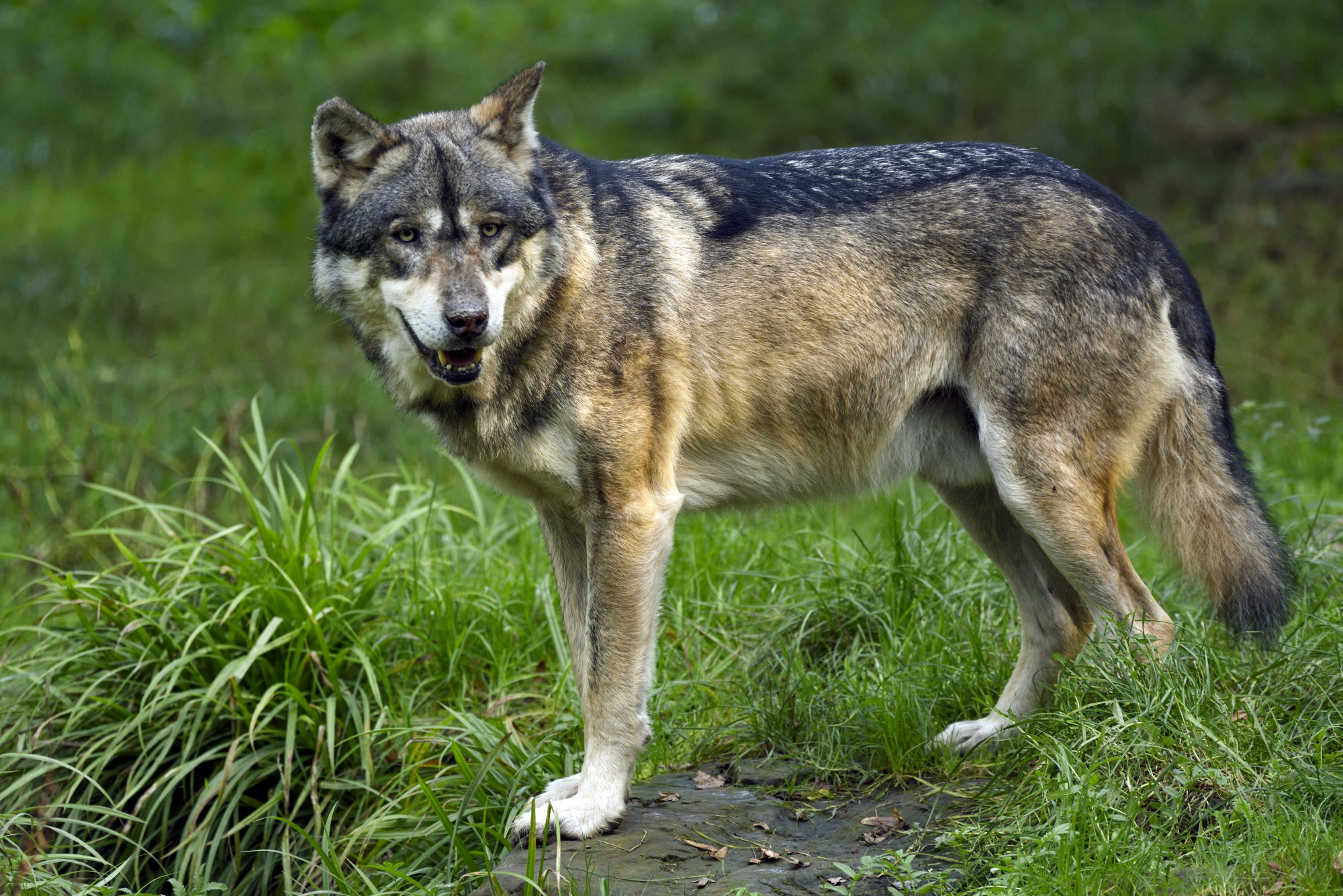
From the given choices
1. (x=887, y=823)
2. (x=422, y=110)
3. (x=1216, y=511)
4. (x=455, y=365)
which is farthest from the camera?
(x=422, y=110)

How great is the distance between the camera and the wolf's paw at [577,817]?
3738mm

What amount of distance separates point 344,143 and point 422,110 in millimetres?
9205

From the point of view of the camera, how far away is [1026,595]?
4.49 m

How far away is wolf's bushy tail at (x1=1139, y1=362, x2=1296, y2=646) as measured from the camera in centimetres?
400

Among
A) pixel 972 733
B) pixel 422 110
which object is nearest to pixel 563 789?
pixel 972 733

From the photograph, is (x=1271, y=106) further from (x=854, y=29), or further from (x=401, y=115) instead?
(x=401, y=115)

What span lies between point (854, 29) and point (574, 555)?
10.2 meters

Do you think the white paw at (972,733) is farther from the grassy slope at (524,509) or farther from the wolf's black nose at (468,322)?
the wolf's black nose at (468,322)

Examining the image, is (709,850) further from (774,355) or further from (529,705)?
(774,355)

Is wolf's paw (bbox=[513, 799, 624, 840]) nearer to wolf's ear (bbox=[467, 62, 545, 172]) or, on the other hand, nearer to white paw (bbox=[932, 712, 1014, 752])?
white paw (bbox=[932, 712, 1014, 752])

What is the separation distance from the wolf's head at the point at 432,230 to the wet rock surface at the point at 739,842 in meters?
1.49

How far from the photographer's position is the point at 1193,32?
11.7 m

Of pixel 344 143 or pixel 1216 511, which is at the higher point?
pixel 344 143

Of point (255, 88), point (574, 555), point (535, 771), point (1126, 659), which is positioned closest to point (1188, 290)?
point (1126, 659)
